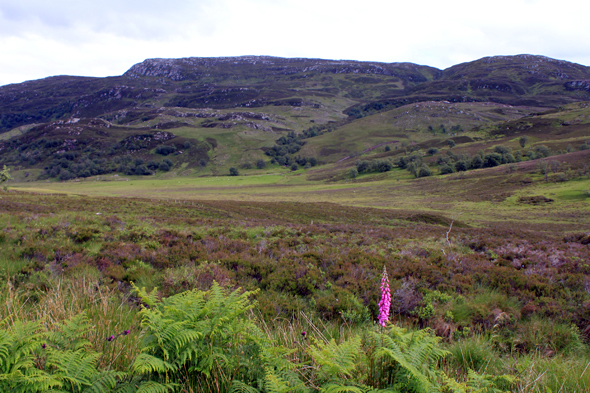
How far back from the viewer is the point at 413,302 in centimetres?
508

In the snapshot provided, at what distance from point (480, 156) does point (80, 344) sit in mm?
93074

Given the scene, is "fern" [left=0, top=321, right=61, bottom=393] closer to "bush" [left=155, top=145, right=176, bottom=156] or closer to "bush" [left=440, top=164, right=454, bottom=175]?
"bush" [left=440, top=164, right=454, bottom=175]

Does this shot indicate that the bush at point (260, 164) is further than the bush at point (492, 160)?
Yes

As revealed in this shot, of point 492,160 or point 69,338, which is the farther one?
point 492,160

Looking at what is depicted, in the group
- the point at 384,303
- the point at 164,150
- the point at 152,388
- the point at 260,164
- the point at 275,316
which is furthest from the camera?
the point at 164,150

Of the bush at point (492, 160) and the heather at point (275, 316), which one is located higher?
the bush at point (492, 160)

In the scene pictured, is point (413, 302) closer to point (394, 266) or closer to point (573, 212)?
point (394, 266)

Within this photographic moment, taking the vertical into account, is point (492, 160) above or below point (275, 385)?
above

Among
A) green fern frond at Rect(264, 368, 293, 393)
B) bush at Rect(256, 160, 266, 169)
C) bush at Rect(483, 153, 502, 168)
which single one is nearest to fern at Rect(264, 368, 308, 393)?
green fern frond at Rect(264, 368, 293, 393)

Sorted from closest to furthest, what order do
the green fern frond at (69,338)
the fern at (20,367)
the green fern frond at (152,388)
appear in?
the fern at (20,367), the green fern frond at (152,388), the green fern frond at (69,338)

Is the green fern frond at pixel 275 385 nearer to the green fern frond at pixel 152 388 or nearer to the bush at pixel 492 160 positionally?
the green fern frond at pixel 152 388

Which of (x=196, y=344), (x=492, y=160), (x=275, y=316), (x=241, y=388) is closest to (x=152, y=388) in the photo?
(x=196, y=344)

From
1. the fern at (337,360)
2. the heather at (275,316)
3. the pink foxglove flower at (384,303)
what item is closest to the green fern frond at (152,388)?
the heather at (275,316)

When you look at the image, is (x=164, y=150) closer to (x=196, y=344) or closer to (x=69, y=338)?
(x=69, y=338)
